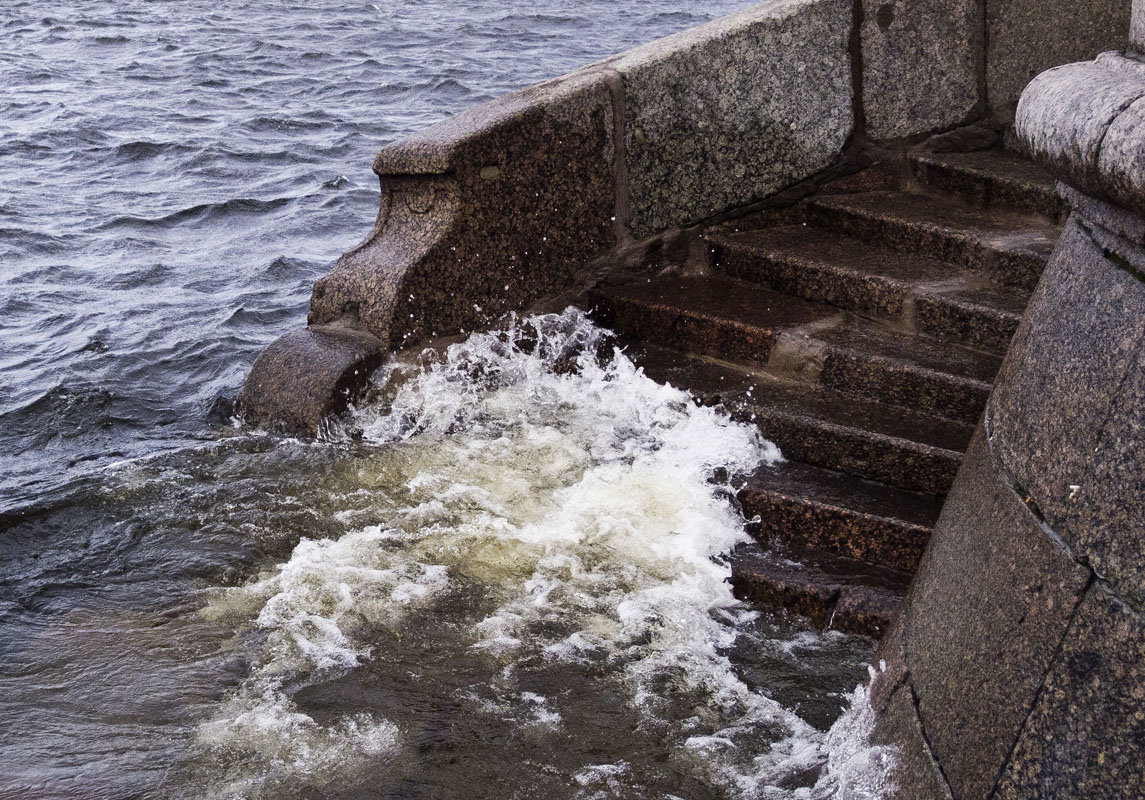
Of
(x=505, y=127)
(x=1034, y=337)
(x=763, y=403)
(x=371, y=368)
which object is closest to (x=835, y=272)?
(x=763, y=403)

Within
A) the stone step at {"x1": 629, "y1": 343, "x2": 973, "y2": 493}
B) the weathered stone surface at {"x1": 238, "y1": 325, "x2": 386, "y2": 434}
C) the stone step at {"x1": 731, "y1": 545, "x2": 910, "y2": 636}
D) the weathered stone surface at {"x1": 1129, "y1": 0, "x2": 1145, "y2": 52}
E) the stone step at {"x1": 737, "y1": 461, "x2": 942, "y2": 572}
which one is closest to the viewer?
the weathered stone surface at {"x1": 1129, "y1": 0, "x2": 1145, "y2": 52}

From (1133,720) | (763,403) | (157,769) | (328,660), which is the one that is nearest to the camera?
(1133,720)

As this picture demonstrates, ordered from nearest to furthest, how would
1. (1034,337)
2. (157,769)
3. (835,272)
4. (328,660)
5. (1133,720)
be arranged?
(1133,720), (1034,337), (157,769), (328,660), (835,272)

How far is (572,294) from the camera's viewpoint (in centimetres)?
496

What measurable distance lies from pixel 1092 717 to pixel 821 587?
1.60 meters

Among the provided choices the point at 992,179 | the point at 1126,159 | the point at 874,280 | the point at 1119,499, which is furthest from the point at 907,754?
the point at 992,179

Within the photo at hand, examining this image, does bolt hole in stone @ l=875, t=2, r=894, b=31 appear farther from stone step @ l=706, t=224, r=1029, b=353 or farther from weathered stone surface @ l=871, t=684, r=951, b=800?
weathered stone surface @ l=871, t=684, r=951, b=800

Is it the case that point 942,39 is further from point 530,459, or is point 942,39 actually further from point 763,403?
point 530,459

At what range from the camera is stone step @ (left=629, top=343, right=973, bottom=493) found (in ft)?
12.5

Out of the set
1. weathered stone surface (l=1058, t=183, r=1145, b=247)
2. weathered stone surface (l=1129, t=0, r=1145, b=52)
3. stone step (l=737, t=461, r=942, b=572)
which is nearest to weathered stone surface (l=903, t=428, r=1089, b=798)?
weathered stone surface (l=1058, t=183, r=1145, b=247)

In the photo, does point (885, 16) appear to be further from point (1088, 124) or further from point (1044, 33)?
point (1088, 124)

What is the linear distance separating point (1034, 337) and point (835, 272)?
2.39 m

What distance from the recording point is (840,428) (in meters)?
3.96

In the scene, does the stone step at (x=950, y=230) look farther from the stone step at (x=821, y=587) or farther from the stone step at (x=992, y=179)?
the stone step at (x=821, y=587)
